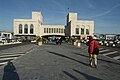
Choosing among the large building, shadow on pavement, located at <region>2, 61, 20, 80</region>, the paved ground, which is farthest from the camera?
the large building

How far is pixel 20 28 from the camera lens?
137 meters

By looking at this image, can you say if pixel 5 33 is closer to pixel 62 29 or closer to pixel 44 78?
pixel 62 29

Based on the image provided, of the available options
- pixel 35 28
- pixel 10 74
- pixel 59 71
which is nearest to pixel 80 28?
pixel 35 28

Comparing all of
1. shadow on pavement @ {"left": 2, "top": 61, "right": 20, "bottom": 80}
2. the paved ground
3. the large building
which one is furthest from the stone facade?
shadow on pavement @ {"left": 2, "top": 61, "right": 20, "bottom": 80}

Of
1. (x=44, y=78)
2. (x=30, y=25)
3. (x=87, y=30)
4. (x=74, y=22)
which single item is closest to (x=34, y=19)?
(x=30, y=25)

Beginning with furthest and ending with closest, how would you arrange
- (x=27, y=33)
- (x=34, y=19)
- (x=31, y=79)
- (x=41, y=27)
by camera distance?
(x=41, y=27), (x=34, y=19), (x=27, y=33), (x=31, y=79)

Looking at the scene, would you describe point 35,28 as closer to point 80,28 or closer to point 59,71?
point 80,28

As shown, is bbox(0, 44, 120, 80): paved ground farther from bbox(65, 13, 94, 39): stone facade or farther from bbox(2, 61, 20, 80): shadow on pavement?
bbox(65, 13, 94, 39): stone facade

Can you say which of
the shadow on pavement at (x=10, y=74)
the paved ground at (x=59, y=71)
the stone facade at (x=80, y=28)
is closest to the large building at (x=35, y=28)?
the stone facade at (x=80, y=28)

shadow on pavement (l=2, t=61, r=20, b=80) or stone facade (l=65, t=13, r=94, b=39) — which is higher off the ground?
stone facade (l=65, t=13, r=94, b=39)

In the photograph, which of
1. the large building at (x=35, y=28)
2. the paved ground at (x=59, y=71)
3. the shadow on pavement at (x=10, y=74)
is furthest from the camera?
the large building at (x=35, y=28)

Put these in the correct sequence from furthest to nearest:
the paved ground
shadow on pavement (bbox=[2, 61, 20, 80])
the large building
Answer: the large building
the paved ground
shadow on pavement (bbox=[2, 61, 20, 80])

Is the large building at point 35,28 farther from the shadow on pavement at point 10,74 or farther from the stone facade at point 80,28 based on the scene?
the shadow on pavement at point 10,74

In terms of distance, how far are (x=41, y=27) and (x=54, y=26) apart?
10521 mm
